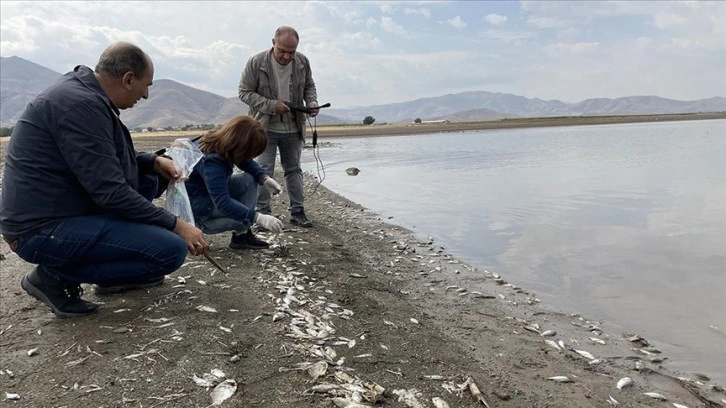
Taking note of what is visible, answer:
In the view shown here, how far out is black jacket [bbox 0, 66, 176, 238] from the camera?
362cm

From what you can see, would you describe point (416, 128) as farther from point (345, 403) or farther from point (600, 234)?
point (345, 403)

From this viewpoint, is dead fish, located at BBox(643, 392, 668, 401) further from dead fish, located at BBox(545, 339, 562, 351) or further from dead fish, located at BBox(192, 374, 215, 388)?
dead fish, located at BBox(192, 374, 215, 388)

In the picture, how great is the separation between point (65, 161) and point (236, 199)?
2752 mm

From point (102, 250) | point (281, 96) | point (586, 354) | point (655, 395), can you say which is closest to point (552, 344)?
point (586, 354)

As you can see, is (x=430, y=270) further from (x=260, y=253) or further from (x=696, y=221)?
(x=696, y=221)

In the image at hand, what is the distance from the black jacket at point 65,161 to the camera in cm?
362

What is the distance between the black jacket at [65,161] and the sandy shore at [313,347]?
3.25ft

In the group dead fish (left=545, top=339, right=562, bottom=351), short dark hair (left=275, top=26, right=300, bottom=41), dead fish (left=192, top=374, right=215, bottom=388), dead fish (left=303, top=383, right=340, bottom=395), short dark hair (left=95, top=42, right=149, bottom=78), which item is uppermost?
short dark hair (left=275, top=26, right=300, bottom=41)

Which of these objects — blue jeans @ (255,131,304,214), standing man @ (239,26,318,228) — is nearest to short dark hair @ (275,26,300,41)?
standing man @ (239,26,318,228)

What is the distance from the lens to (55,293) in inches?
170

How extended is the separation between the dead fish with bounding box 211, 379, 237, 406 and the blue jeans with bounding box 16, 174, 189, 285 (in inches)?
52.6

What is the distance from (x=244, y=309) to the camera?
4660 mm

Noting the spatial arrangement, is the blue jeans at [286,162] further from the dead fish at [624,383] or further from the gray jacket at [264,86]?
the dead fish at [624,383]

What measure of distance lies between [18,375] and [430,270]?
5065 millimetres
